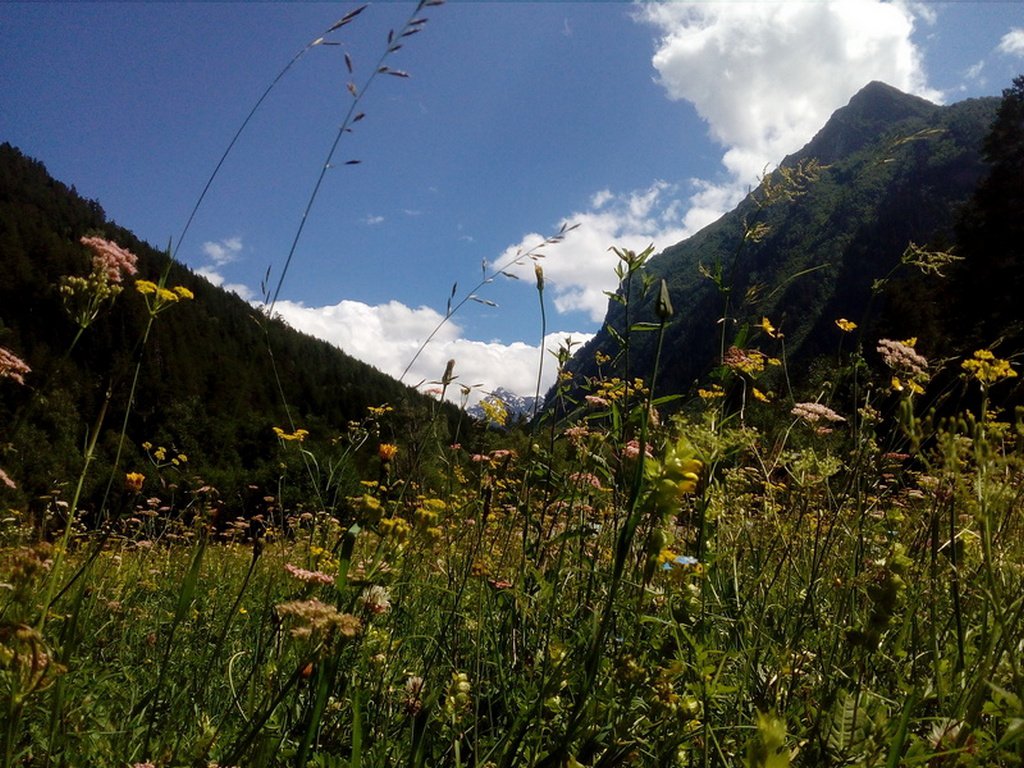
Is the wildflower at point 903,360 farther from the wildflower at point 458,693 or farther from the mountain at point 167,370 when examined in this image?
the mountain at point 167,370

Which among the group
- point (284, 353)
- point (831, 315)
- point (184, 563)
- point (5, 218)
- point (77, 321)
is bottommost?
point (184, 563)

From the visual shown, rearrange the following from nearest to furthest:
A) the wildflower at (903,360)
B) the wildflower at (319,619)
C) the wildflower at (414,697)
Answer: the wildflower at (319,619), the wildflower at (414,697), the wildflower at (903,360)

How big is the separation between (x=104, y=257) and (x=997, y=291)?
90.4 ft

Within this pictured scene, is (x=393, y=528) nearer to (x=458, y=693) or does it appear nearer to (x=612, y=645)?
(x=458, y=693)

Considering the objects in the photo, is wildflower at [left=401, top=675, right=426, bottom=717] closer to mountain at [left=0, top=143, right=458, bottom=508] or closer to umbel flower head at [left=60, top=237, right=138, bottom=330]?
umbel flower head at [left=60, top=237, right=138, bottom=330]

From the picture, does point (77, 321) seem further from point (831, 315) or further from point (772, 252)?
point (772, 252)

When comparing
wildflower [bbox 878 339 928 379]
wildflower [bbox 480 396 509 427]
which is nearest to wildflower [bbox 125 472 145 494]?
wildflower [bbox 480 396 509 427]

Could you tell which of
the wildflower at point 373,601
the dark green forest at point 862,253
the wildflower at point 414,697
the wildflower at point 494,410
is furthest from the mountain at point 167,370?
the wildflower at point 373,601

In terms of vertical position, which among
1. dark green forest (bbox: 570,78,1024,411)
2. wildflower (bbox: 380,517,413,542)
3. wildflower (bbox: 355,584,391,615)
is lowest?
wildflower (bbox: 355,584,391,615)

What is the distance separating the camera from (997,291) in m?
21.4

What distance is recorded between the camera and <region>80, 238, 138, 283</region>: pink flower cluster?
1.50m

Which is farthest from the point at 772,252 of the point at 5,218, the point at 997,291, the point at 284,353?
the point at 5,218

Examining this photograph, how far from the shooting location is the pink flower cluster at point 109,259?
150cm

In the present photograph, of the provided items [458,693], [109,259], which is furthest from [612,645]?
[109,259]
